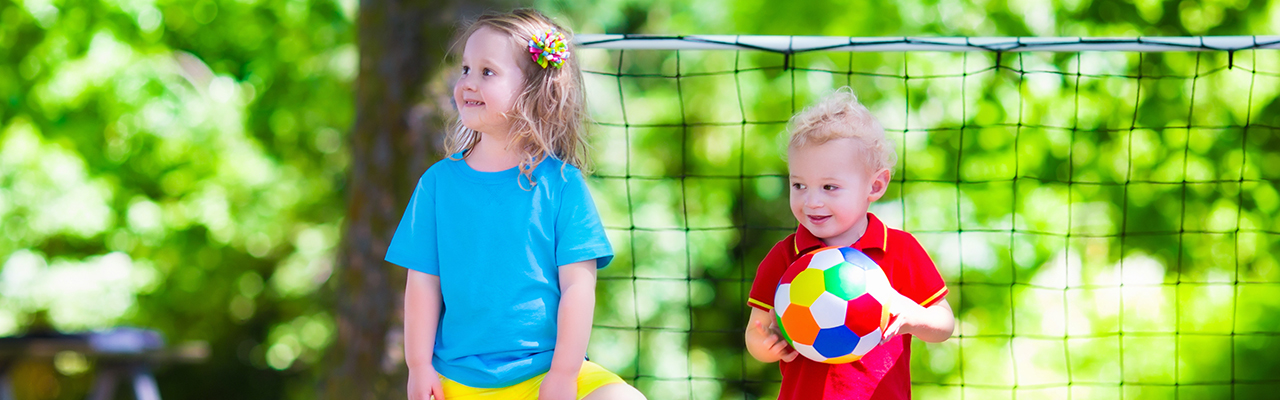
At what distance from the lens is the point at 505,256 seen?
184 cm

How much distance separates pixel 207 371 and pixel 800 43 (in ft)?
23.3

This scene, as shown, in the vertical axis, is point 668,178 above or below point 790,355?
above

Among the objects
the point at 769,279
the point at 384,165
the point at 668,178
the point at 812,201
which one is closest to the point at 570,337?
the point at 769,279

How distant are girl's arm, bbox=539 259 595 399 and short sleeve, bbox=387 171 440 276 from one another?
1.07ft

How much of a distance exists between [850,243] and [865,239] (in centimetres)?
4

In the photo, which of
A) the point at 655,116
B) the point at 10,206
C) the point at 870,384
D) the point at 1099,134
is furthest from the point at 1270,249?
the point at 10,206

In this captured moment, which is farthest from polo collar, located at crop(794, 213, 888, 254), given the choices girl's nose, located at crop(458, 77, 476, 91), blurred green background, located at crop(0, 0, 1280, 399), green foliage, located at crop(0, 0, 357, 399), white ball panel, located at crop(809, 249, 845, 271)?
green foliage, located at crop(0, 0, 357, 399)

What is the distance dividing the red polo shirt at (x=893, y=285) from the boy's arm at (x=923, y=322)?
0.03 metres

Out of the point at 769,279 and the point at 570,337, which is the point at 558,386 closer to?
the point at 570,337

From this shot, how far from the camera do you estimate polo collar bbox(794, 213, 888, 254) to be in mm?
1871

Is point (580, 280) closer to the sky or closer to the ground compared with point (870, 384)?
closer to the sky

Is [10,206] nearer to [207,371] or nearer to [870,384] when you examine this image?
[207,371]

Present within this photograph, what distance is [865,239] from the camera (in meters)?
1.88

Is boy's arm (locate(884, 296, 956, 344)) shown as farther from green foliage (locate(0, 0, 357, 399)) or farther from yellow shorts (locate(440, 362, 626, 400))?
green foliage (locate(0, 0, 357, 399))
